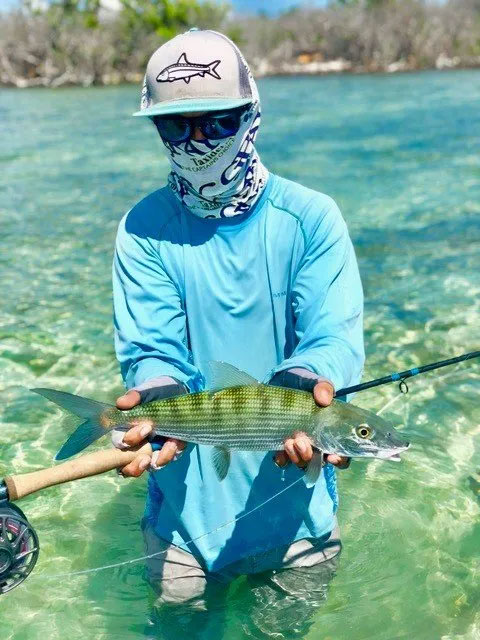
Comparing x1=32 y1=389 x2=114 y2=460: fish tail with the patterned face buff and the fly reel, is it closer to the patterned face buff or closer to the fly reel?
the fly reel

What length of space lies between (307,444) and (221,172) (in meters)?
1.09

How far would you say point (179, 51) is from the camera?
2.94 m

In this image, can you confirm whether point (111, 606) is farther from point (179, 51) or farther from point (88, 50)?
point (88, 50)

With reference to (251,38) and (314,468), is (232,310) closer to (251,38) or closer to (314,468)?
(314,468)

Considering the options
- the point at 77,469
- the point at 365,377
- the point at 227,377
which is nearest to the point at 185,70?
the point at 227,377

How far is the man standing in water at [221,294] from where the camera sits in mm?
→ 2959

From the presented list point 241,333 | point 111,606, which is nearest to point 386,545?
point 111,606

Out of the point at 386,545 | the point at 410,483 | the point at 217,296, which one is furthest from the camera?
the point at 410,483

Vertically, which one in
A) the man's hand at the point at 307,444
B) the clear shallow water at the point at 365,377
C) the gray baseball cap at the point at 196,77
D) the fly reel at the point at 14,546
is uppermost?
the gray baseball cap at the point at 196,77

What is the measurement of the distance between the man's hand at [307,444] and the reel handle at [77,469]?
53 centimetres

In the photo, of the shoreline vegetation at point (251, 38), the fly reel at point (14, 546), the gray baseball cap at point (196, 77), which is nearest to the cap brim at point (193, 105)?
the gray baseball cap at point (196, 77)

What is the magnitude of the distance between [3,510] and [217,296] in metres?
1.12

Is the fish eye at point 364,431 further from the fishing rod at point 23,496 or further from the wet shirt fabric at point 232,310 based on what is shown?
the wet shirt fabric at point 232,310

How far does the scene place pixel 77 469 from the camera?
9.72 ft
